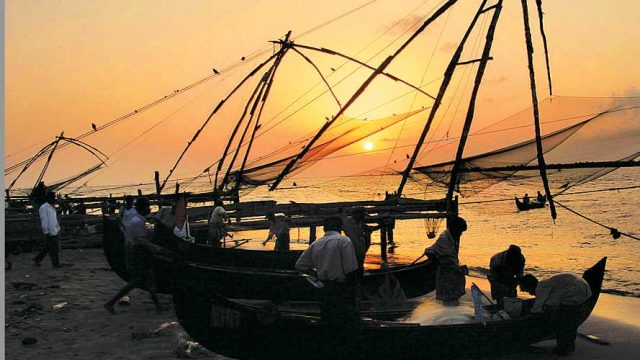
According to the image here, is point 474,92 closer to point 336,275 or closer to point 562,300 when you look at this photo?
point 562,300

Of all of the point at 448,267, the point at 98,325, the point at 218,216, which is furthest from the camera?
the point at 218,216

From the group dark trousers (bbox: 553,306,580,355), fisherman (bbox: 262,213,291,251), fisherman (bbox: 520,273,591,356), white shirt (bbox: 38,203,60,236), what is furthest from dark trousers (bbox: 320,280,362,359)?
white shirt (bbox: 38,203,60,236)

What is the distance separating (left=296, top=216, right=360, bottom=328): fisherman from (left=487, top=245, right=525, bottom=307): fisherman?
7.88 feet

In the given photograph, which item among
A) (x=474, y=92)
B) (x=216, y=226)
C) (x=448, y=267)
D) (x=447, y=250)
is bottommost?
(x=448, y=267)

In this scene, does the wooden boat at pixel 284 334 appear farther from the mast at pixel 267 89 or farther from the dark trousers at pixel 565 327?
the mast at pixel 267 89

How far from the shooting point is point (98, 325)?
24.5 ft

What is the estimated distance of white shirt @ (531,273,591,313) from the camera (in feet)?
21.1

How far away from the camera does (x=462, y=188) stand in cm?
1384

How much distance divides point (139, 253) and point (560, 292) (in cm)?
593

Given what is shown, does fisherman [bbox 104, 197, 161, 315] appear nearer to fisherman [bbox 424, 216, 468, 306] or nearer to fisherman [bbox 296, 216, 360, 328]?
fisherman [bbox 296, 216, 360, 328]

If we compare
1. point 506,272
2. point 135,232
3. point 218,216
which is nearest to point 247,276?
point 135,232

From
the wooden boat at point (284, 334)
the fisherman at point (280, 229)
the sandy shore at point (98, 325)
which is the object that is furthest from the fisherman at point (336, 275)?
the fisherman at point (280, 229)

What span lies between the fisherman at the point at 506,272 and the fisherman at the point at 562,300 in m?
0.29

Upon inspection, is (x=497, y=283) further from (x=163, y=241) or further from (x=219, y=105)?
(x=219, y=105)
